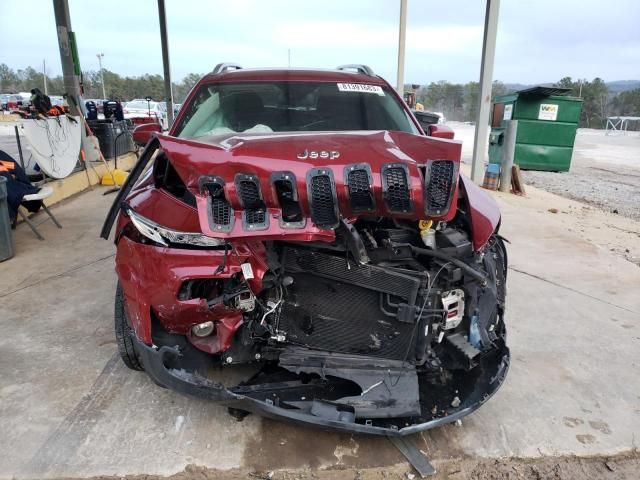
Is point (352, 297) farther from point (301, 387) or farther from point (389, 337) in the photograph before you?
point (301, 387)

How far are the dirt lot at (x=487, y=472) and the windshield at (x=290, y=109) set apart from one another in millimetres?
2125

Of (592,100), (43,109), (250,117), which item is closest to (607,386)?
(250,117)

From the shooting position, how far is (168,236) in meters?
2.25

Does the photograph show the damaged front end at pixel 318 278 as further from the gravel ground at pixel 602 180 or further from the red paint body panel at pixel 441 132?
the gravel ground at pixel 602 180

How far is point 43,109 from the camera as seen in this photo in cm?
794

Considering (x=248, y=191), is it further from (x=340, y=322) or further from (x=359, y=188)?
(x=340, y=322)

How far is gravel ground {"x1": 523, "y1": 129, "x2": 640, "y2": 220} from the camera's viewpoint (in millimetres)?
9352

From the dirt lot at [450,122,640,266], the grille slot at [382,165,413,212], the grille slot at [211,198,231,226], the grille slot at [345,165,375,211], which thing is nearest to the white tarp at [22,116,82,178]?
the grille slot at [211,198,231,226]

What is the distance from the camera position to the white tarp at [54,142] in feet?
21.8

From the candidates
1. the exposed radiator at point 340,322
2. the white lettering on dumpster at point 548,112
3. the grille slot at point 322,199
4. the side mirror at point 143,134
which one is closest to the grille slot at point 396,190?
the grille slot at point 322,199

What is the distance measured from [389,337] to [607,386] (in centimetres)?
158

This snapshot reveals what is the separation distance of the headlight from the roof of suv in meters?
1.73

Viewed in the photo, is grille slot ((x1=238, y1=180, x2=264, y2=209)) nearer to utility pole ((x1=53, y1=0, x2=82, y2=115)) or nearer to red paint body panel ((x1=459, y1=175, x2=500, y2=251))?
red paint body panel ((x1=459, y1=175, x2=500, y2=251))

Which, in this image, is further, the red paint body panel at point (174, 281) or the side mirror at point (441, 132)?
the side mirror at point (441, 132)
